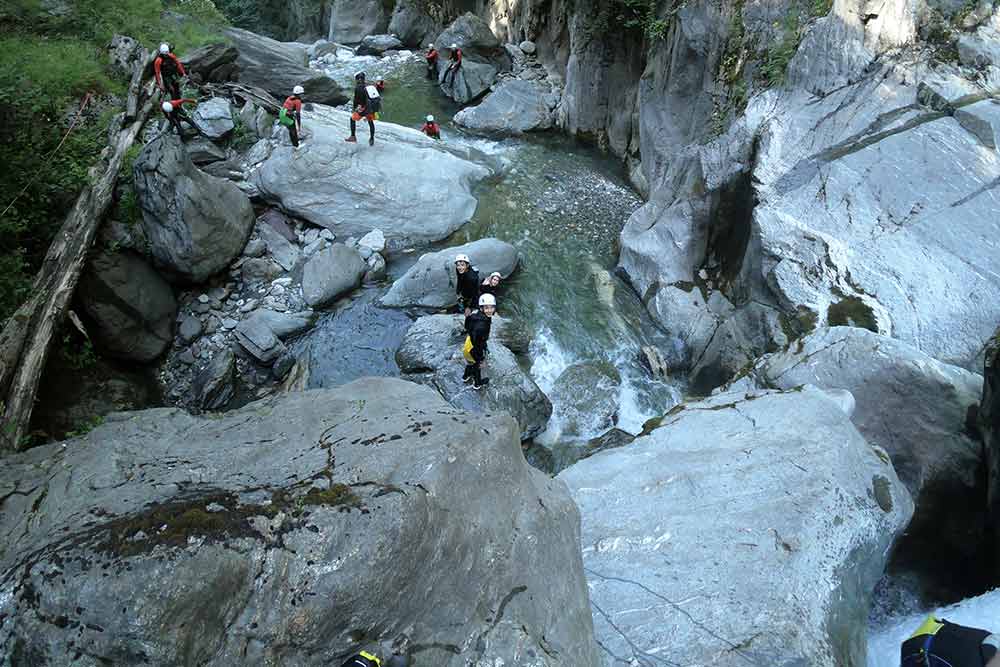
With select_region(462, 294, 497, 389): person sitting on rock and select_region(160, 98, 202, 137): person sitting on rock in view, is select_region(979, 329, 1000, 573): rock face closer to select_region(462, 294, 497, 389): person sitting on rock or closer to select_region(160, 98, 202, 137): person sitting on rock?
select_region(462, 294, 497, 389): person sitting on rock

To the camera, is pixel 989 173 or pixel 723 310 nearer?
pixel 989 173

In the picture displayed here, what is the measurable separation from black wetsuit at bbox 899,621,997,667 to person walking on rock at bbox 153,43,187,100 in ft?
56.8

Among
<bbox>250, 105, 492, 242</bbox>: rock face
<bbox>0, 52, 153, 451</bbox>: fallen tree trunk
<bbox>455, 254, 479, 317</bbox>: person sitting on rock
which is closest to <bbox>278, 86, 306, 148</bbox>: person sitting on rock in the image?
<bbox>250, 105, 492, 242</bbox>: rock face

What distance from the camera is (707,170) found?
1155 cm

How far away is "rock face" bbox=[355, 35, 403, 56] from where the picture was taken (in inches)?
1080

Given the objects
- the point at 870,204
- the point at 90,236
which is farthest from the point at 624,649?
the point at 90,236

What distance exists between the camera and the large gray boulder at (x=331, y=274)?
1203cm

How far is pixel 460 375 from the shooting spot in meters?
9.61

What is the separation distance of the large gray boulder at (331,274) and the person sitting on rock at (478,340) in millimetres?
4147

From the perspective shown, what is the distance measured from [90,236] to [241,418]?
7.79m

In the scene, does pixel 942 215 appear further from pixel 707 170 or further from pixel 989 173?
pixel 707 170

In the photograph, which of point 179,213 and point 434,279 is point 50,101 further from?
point 434,279

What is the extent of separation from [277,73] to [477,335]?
14.3m

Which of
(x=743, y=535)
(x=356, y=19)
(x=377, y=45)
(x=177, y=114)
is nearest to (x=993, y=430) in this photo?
(x=743, y=535)
